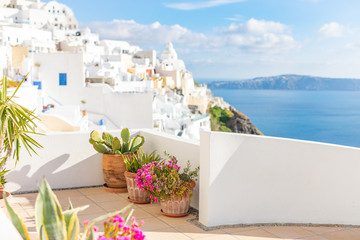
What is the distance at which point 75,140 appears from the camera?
5.96 meters

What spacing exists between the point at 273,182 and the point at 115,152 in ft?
7.04

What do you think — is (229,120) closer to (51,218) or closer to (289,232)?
(289,232)

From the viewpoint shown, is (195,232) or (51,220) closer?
(51,220)

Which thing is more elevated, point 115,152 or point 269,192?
point 115,152

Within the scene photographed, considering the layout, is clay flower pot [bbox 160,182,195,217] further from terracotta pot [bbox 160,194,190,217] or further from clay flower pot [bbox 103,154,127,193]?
clay flower pot [bbox 103,154,127,193]

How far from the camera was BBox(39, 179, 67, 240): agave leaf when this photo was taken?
2.24 m

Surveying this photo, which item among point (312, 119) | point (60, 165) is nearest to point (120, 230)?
point (60, 165)

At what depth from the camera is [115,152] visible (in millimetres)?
5719

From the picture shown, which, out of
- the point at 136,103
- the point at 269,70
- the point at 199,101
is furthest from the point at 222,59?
the point at 136,103

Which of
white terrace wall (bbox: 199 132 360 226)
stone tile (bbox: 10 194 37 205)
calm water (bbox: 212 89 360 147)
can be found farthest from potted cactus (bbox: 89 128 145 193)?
calm water (bbox: 212 89 360 147)

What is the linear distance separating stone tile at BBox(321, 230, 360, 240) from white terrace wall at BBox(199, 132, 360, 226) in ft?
0.58

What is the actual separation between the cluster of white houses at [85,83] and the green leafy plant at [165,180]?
4.04m

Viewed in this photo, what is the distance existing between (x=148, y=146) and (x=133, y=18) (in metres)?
131

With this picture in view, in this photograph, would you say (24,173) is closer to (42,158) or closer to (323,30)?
(42,158)
